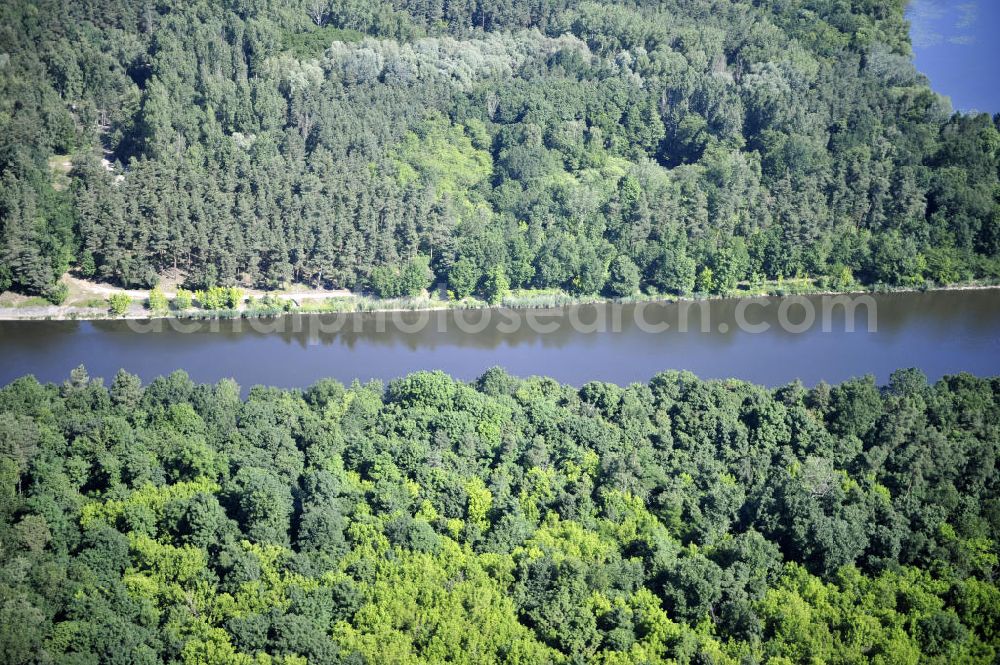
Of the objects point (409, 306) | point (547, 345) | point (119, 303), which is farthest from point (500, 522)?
point (119, 303)

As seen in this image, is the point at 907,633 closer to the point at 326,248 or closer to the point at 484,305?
the point at 484,305

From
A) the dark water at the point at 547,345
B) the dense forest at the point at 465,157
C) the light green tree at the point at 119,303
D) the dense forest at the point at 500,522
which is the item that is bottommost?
the dense forest at the point at 500,522

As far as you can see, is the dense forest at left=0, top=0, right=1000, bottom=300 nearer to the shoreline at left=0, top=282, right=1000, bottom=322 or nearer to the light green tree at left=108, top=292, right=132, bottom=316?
the shoreline at left=0, top=282, right=1000, bottom=322

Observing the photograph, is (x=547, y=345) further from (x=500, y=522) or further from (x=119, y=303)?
(x=500, y=522)

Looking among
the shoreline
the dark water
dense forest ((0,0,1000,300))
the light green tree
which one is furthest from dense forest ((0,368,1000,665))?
dense forest ((0,0,1000,300))

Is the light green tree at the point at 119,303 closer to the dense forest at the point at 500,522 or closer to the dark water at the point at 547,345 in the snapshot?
the dark water at the point at 547,345

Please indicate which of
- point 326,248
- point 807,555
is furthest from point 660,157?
point 807,555

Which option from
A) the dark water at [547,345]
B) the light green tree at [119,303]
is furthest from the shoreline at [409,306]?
the dark water at [547,345]
